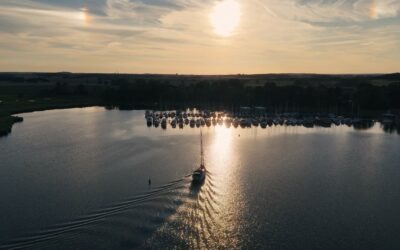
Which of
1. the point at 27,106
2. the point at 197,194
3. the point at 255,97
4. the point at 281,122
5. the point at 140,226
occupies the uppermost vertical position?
the point at 255,97

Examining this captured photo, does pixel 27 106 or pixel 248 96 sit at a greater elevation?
pixel 248 96

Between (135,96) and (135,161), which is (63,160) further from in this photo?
(135,96)

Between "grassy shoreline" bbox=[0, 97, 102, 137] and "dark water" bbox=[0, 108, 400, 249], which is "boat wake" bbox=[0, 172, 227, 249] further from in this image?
"grassy shoreline" bbox=[0, 97, 102, 137]

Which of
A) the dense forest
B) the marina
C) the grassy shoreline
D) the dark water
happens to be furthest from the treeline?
the dark water

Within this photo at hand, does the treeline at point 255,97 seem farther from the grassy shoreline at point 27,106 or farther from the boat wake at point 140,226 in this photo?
the boat wake at point 140,226

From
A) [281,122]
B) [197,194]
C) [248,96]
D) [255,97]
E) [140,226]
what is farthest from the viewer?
[248,96]

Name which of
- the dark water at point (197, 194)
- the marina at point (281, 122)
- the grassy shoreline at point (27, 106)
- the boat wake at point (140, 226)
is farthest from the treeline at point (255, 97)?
the boat wake at point (140, 226)

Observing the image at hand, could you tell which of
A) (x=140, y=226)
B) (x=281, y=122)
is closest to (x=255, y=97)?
(x=281, y=122)

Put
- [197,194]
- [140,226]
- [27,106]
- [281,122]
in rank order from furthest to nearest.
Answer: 1. [27,106]
2. [281,122]
3. [197,194]
4. [140,226]

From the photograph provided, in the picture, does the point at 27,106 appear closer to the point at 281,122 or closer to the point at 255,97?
the point at 255,97
